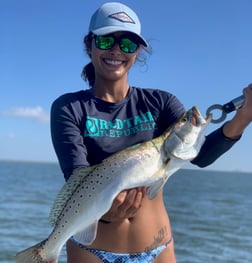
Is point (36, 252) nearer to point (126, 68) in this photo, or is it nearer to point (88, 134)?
point (88, 134)

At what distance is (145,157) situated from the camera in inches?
142

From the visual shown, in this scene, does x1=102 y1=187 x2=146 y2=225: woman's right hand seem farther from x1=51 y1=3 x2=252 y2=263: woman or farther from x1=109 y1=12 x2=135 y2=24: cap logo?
x1=109 y1=12 x2=135 y2=24: cap logo

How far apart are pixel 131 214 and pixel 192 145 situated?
69 cm

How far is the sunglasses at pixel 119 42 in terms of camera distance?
4.11 m

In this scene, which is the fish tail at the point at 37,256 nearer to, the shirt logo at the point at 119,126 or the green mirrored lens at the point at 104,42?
the shirt logo at the point at 119,126

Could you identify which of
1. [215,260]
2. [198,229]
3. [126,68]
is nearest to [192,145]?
[126,68]

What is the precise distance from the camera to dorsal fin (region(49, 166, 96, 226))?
3.73 meters

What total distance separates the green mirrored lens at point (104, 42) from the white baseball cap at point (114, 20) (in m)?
0.06

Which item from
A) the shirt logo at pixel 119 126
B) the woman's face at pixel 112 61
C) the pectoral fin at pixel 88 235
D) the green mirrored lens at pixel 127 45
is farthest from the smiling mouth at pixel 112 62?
the pectoral fin at pixel 88 235

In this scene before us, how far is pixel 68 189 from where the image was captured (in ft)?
12.3

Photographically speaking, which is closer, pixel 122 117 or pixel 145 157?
pixel 145 157

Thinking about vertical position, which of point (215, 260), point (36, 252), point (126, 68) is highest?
point (126, 68)

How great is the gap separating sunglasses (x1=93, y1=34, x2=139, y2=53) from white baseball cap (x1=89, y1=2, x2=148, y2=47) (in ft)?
0.17

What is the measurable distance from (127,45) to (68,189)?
1.21 m
